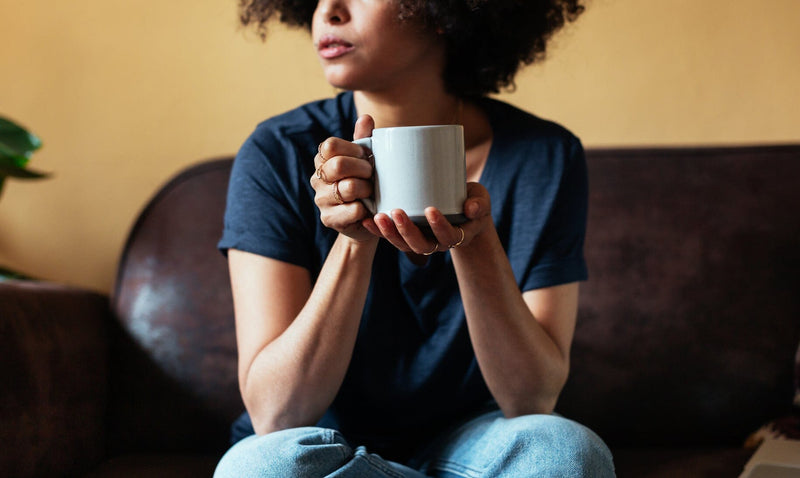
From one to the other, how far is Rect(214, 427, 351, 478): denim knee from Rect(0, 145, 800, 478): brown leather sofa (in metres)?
0.49

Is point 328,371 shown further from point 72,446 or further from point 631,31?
point 631,31

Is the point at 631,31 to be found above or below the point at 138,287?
above

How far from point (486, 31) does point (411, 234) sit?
1.73 feet

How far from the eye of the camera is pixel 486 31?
3.69ft

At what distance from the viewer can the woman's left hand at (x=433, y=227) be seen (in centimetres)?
69

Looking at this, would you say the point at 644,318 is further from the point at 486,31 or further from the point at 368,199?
the point at 368,199

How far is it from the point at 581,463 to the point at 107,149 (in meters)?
1.23

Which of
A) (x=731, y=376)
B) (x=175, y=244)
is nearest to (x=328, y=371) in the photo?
(x=175, y=244)

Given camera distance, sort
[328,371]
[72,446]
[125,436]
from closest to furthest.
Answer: [328,371]
[72,446]
[125,436]

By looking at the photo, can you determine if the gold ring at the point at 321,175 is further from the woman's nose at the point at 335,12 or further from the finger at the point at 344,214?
the woman's nose at the point at 335,12

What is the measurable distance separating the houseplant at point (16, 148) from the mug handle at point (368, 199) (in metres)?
0.80

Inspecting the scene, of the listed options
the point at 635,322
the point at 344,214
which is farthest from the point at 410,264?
the point at 635,322

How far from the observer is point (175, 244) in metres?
1.38

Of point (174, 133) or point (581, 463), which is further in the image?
point (174, 133)
